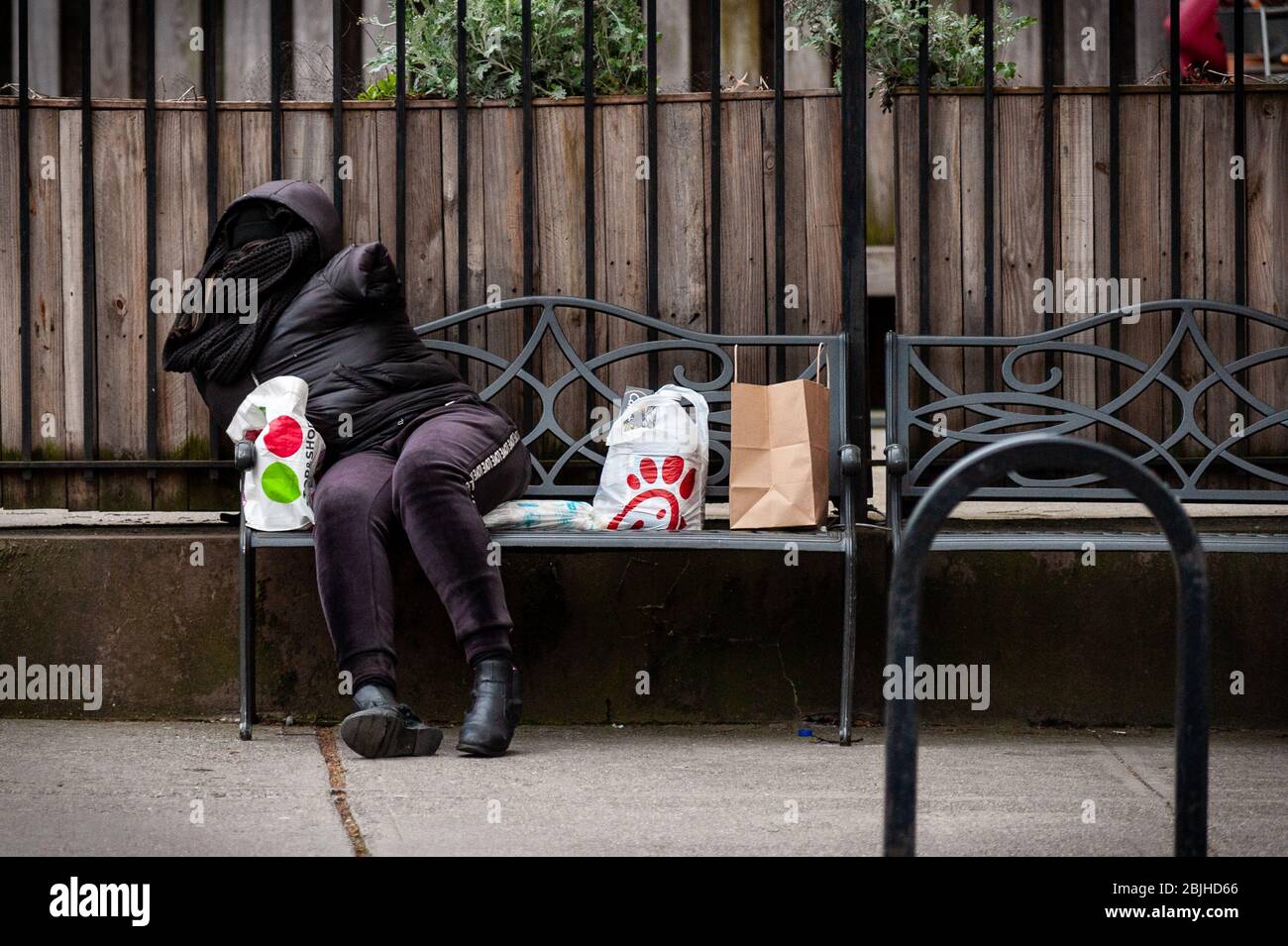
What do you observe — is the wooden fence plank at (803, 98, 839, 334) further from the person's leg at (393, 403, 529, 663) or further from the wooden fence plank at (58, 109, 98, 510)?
the wooden fence plank at (58, 109, 98, 510)

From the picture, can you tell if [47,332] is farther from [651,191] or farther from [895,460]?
[895,460]

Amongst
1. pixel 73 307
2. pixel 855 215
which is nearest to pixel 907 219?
pixel 855 215

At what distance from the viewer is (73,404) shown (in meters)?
4.52

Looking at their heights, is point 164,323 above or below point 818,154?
below

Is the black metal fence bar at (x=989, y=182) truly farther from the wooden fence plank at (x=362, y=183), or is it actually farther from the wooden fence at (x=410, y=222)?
the wooden fence plank at (x=362, y=183)

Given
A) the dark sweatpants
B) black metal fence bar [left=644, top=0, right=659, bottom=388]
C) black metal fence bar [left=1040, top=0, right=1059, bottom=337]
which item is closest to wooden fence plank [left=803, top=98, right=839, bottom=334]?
black metal fence bar [left=644, top=0, right=659, bottom=388]

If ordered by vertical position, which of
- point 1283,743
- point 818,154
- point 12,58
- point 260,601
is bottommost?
point 1283,743

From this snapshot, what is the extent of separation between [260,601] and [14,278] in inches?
52.3

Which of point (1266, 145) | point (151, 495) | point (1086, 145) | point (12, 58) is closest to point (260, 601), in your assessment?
point (151, 495)

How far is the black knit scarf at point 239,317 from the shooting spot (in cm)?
407

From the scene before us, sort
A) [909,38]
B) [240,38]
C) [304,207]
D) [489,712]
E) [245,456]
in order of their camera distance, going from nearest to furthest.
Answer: [489,712], [245,456], [304,207], [909,38], [240,38]

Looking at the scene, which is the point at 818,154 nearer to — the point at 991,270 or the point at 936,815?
the point at 991,270

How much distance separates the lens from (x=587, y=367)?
4.43m

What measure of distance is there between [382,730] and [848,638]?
1.27m
